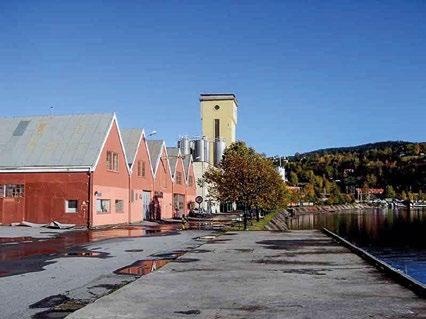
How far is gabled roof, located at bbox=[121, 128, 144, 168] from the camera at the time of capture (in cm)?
5328

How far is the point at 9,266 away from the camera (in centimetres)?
1769

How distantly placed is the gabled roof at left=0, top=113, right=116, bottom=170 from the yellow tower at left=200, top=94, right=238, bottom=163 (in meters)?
68.3

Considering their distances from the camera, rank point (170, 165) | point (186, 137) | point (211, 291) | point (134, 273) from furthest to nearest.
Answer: point (186, 137)
point (170, 165)
point (134, 273)
point (211, 291)

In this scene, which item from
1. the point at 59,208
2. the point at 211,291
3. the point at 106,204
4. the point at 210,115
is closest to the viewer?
the point at 211,291

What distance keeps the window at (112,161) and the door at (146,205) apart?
9.29 metres

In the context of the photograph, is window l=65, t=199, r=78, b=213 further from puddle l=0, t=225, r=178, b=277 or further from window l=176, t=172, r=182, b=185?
window l=176, t=172, r=182, b=185

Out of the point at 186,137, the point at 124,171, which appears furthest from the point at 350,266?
the point at 186,137

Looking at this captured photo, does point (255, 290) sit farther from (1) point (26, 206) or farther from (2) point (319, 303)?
(1) point (26, 206)

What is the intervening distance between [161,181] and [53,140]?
20249mm

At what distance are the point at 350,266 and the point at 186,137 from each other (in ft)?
274

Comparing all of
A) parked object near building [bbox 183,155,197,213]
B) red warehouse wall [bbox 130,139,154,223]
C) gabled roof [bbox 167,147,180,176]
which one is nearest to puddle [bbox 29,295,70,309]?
red warehouse wall [bbox 130,139,154,223]

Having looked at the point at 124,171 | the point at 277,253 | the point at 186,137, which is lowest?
the point at 277,253

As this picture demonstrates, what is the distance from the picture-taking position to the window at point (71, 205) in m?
42.2

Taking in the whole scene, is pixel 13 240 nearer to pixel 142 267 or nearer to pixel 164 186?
pixel 142 267
